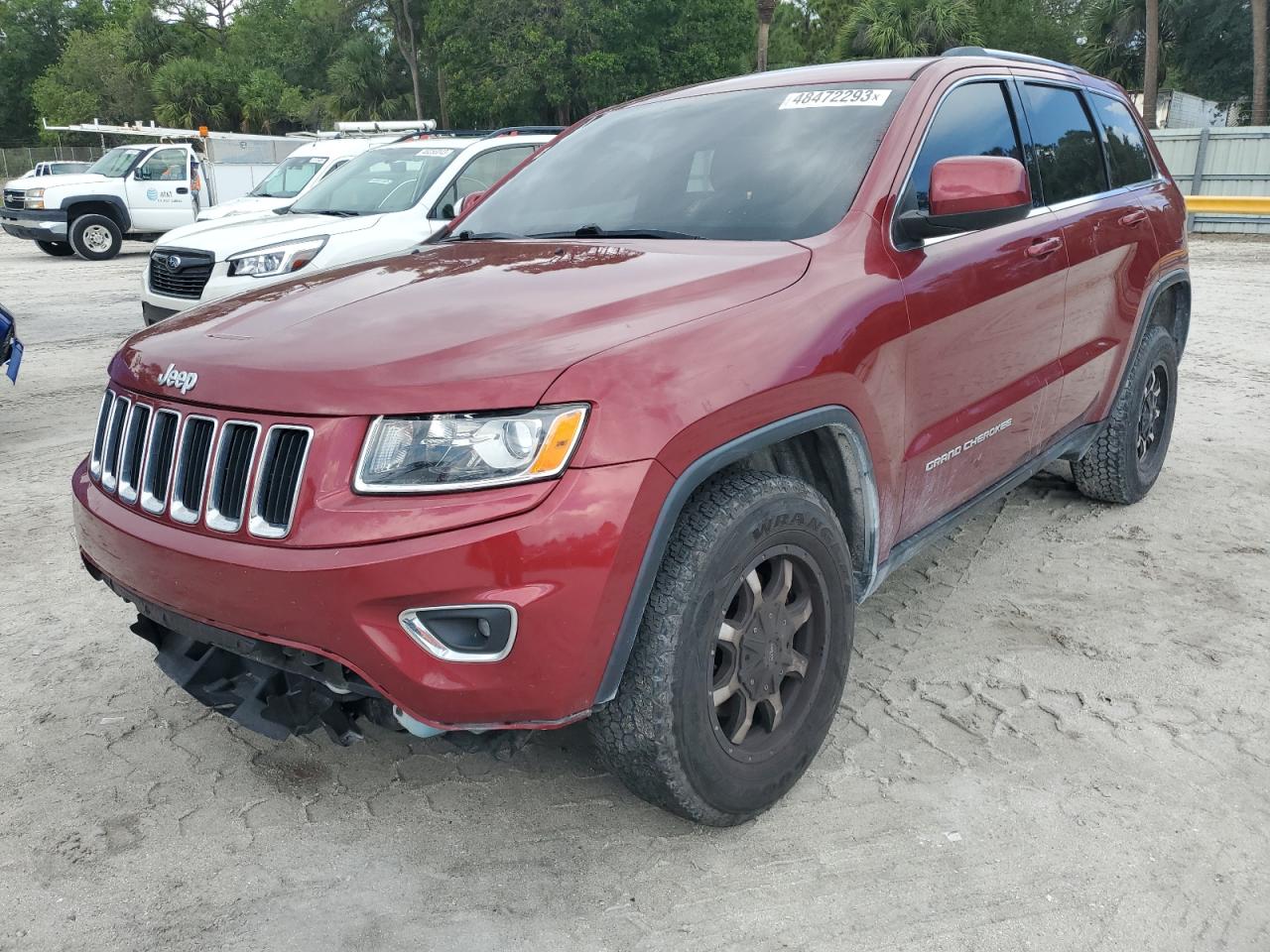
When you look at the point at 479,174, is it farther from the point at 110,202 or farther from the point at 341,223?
the point at 110,202

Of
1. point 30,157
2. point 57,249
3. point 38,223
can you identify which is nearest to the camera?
point 38,223

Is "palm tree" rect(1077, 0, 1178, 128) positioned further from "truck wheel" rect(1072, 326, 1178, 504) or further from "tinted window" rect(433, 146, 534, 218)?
"truck wheel" rect(1072, 326, 1178, 504)

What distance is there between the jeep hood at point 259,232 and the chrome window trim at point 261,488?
6.15 meters

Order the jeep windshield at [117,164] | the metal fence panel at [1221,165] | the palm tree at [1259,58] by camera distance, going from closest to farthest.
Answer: the jeep windshield at [117,164] → the metal fence panel at [1221,165] → the palm tree at [1259,58]

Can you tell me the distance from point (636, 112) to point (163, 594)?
7.67 feet

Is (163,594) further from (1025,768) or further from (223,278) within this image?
(223,278)

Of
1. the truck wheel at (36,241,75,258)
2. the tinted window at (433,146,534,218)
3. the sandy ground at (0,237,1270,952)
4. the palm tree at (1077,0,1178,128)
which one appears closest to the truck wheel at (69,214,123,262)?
the truck wheel at (36,241,75,258)

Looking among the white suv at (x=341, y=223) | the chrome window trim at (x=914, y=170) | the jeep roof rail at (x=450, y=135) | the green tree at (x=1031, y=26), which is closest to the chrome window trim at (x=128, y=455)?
the chrome window trim at (x=914, y=170)

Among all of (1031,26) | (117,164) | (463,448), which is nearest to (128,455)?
(463,448)

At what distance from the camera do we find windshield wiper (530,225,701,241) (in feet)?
10.00

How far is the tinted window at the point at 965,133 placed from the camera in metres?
3.12

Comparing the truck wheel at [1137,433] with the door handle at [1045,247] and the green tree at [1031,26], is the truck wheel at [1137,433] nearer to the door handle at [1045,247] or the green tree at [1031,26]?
the door handle at [1045,247]

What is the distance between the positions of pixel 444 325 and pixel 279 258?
594cm

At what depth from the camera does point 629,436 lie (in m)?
2.12
